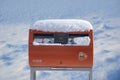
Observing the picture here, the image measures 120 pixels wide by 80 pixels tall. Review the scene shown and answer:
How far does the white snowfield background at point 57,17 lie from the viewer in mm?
3451

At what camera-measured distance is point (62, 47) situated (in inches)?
99.6

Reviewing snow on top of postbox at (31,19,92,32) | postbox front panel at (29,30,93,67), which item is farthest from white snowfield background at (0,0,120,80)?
postbox front panel at (29,30,93,67)

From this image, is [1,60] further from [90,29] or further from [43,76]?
[90,29]

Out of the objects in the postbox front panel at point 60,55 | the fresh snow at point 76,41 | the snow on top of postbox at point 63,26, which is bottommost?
the postbox front panel at point 60,55

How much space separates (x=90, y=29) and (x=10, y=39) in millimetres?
1278

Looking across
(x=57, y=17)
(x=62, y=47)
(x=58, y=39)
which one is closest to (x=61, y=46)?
(x=62, y=47)

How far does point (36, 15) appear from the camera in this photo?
11.6 feet

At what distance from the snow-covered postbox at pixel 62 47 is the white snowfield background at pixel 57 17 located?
2.82ft

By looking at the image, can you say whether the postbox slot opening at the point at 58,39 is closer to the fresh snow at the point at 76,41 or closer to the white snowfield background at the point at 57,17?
the fresh snow at the point at 76,41

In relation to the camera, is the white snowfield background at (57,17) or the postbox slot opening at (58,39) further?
the white snowfield background at (57,17)

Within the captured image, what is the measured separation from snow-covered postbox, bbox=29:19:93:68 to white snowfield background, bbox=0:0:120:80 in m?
0.86

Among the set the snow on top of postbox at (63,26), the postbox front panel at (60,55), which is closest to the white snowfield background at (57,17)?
the snow on top of postbox at (63,26)

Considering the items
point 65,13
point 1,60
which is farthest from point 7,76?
point 65,13

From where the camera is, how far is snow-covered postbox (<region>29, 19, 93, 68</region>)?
8.29ft
